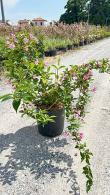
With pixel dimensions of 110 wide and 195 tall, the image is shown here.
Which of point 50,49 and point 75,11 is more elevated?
point 75,11

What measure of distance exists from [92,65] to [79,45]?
51.0 feet

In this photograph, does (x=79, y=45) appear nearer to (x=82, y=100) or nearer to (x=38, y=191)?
(x=82, y=100)

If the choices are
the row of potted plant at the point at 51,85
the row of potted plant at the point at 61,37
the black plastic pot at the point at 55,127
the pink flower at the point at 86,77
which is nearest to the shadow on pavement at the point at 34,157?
the black plastic pot at the point at 55,127

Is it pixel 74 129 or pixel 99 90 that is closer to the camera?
pixel 74 129

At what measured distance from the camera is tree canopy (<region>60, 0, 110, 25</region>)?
168 feet

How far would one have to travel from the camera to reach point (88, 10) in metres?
50.4

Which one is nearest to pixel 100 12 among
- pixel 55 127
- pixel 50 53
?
pixel 50 53

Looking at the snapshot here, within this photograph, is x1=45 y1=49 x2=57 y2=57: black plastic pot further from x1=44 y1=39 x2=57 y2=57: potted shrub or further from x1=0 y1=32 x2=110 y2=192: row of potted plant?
x1=0 y1=32 x2=110 y2=192: row of potted plant

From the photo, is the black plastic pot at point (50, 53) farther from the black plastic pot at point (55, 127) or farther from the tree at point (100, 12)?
the tree at point (100, 12)

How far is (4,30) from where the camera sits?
1193cm

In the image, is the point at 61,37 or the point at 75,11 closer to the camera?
the point at 61,37

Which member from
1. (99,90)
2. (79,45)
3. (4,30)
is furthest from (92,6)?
(99,90)

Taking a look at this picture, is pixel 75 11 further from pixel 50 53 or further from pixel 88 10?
pixel 50 53

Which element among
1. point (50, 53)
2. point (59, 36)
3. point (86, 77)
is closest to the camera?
point (86, 77)
